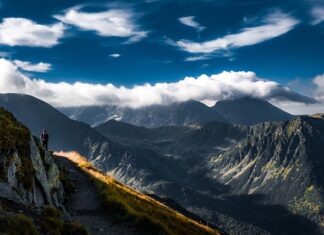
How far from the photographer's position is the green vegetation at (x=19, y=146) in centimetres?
3152

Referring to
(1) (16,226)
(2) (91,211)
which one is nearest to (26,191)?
(2) (91,211)

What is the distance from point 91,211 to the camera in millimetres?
40812

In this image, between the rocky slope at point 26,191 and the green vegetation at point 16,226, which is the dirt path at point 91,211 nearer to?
the rocky slope at point 26,191

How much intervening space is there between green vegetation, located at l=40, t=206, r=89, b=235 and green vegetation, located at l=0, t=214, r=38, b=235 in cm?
203

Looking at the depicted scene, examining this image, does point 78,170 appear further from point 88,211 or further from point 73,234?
point 73,234

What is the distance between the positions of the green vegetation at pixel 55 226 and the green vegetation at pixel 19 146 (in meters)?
6.05

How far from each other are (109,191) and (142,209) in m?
5.37

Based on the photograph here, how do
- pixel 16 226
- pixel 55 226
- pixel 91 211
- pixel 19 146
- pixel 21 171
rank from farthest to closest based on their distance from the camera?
1. pixel 91 211
2. pixel 19 146
3. pixel 21 171
4. pixel 55 226
5. pixel 16 226

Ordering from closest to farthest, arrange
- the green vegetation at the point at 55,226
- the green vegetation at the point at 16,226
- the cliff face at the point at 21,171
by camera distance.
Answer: the green vegetation at the point at 16,226
the green vegetation at the point at 55,226
the cliff face at the point at 21,171

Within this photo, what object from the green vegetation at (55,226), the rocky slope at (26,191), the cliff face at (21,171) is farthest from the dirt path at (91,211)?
the green vegetation at (55,226)

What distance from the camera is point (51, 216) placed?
24312mm

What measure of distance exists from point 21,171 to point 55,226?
11.9 meters

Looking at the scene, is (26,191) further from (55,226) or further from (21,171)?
(55,226)

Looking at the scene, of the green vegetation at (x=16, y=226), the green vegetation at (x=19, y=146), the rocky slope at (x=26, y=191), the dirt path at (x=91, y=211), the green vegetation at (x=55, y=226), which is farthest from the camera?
the dirt path at (x=91, y=211)
